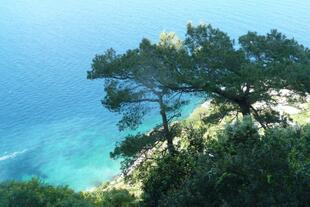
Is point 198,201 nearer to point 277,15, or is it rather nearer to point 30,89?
point 30,89

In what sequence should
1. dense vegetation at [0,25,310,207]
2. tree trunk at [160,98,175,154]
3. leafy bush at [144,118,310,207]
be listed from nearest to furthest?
leafy bush at [144,118,310,207], dense vegetation at [0,25,310,207], tree trunk at [160,98,175,154]

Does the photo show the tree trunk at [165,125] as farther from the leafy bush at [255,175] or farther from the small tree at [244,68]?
the leafy bush at [255,175]

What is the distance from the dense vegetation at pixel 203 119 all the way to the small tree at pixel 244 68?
40 millimetres

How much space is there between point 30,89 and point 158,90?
2985 centimetres

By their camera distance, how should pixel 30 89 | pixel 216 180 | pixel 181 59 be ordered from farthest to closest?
pixel 30 89
pixel 181 59
pixel 216 180

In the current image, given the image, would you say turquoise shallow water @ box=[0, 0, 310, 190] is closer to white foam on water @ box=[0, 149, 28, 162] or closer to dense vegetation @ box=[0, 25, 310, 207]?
white foam on water @ box=[0, 149, 28, 162]

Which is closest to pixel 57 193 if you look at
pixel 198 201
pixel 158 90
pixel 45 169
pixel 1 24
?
pixel 198 201

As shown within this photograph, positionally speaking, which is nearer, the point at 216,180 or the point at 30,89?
the point at 216,180

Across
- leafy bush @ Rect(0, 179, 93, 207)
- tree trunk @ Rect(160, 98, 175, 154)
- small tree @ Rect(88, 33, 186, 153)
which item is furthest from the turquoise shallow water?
leafy bush @ Rect(0, 179, 93, 207)

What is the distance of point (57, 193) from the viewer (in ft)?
39.8

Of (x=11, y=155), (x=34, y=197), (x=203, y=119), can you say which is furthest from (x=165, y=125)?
(x=11, y=155)

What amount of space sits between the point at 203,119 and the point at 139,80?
3.74 m

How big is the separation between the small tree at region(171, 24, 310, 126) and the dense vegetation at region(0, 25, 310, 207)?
0.04 metres

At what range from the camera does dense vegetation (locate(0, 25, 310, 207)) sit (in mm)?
10922
